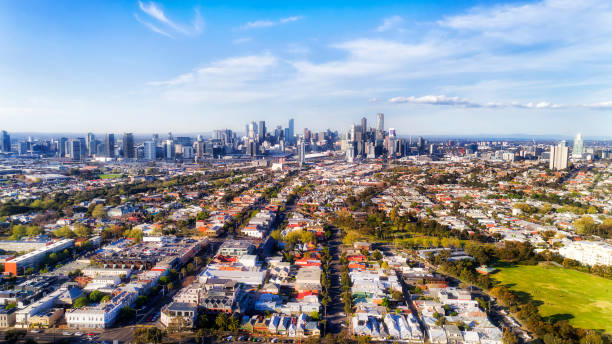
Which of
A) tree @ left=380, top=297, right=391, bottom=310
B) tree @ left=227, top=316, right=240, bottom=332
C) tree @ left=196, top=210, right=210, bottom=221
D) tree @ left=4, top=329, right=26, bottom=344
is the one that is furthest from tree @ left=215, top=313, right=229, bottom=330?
tree @ left=196, top=210, right=210, bottom=221

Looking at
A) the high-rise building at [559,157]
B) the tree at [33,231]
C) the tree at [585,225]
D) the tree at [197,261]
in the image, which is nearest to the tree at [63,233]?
the tree at [33,231]

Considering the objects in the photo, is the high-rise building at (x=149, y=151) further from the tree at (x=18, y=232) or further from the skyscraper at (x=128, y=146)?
the tree at (x=18, y=232)

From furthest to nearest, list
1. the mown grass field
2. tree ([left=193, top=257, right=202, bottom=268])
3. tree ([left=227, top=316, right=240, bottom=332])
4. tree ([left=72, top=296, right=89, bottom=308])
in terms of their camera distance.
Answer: tree ([left=193, top=257, right=202, bottom=268]) → the mown grass field → tree ([left=72, top=296, right=89, bottom=308]) → tree ([left=227, top=316, right=240, bottom=332])

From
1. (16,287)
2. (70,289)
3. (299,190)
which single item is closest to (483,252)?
(70,289)

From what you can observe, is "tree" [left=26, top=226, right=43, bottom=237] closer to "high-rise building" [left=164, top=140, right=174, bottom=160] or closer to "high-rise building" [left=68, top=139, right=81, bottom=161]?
"high-rise building" [left=68, top=139, right=81, bottom=161]

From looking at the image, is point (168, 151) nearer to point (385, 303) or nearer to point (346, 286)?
point (346, 286)

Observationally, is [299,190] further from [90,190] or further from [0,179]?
[0,179]
